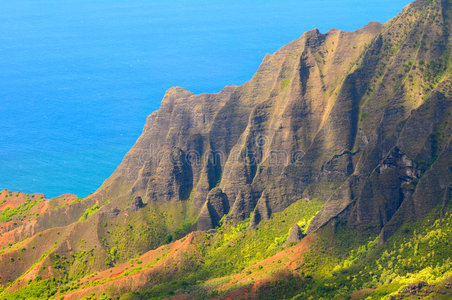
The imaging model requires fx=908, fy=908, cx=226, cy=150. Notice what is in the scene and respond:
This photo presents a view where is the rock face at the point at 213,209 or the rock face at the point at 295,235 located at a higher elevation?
the rock face at the point at 213,209

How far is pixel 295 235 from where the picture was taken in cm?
17150

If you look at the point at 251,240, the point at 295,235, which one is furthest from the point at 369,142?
the point at 251,240

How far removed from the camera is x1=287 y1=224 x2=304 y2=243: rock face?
171000 millimetres

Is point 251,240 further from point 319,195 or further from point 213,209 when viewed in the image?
point 213,209

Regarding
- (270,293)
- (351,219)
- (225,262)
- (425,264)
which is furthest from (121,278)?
(425,264)

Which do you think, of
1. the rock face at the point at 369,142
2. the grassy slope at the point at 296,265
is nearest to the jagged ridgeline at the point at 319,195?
the rock face at the point at 369,142

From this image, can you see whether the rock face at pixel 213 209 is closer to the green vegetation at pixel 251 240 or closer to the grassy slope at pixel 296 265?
the grassy slope at pixel 296 265

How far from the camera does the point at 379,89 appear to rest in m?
186

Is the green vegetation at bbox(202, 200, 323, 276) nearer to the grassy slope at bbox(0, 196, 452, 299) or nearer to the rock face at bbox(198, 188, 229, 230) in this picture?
the grassy slope at bbox(0, 196, 452, 299)

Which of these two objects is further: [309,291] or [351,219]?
[351,219]

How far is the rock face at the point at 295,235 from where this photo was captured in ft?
561

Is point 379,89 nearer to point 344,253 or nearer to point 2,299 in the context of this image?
point 344,253

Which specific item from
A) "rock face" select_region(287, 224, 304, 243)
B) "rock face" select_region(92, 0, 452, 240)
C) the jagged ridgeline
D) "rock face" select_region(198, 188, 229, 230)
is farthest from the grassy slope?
"rock face" select_region(198, 188, 229, 230)

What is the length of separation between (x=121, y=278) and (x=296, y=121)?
168 feet
